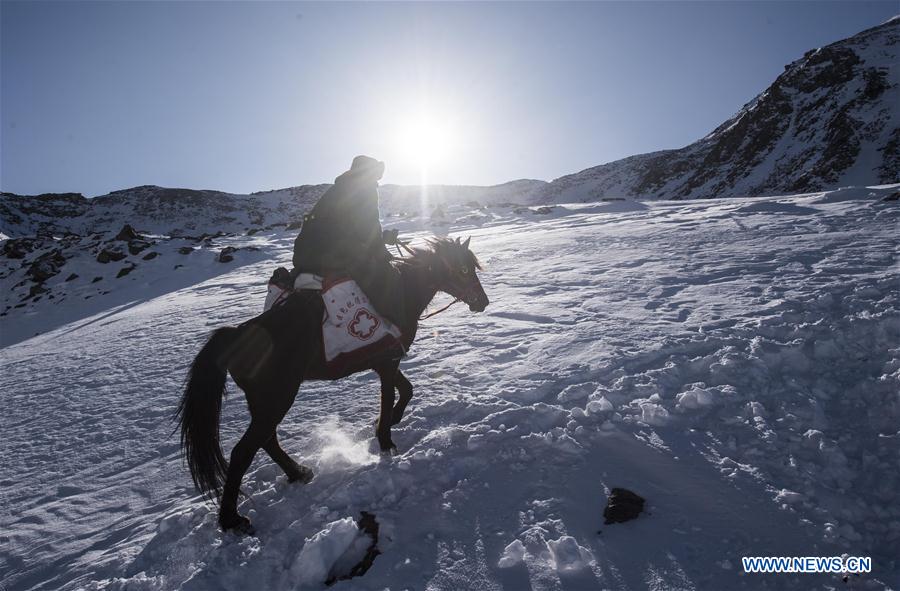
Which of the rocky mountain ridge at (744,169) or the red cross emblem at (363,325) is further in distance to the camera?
the rocky mountain ridge at (744,169)

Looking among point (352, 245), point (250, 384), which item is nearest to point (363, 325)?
point (352, 245)

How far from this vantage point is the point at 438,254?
15.0 ft

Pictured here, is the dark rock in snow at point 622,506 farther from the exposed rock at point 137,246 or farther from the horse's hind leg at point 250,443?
the exposed rock at point 137,246

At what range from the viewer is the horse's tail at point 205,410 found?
9.99 feet

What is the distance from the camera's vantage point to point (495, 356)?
213 inches

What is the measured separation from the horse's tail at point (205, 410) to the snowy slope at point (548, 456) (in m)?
0.40

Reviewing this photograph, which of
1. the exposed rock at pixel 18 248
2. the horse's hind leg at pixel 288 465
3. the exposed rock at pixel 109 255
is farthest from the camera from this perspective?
the exposed rock at pixel 18 248

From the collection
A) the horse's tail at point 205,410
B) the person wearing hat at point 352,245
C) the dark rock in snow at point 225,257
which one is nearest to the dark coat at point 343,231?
the person wearing hat at point 352,245

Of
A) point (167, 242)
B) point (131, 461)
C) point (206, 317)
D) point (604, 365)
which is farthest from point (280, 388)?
point (167, 242)

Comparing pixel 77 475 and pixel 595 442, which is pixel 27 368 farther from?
pixel 595 442

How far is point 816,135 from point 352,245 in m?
60.1

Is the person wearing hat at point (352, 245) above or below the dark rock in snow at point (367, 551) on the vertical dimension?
above

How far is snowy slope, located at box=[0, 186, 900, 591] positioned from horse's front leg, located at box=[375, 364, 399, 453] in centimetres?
16

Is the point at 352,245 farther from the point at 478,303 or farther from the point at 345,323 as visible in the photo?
the point at 478,303
